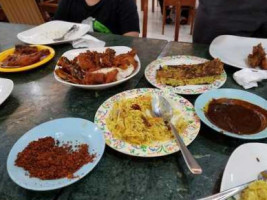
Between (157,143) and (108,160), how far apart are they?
7.7 inches

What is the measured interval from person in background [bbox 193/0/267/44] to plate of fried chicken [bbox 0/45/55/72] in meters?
1.33

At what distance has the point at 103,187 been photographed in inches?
29.5

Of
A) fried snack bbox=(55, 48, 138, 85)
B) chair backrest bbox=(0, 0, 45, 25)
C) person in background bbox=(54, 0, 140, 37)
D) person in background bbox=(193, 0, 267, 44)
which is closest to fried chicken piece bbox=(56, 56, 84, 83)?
fried snack bbox=(55, 48, 138, 85)

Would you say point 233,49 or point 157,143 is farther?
point 233,49

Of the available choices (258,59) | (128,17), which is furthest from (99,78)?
(128,17)

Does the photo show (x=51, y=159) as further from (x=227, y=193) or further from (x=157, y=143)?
(x=227, y=193)

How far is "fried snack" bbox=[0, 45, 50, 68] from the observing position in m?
1.44

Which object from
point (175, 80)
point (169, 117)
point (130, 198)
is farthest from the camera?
point (175, 80)

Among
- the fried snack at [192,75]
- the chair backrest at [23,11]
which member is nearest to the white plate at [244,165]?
the fried snack at [192,75]

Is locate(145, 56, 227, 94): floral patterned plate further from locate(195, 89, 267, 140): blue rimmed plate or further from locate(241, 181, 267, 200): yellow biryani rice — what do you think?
locate(241, 181, 267, 200): yellow biryani rice

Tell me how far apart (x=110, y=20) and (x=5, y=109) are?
1388mm

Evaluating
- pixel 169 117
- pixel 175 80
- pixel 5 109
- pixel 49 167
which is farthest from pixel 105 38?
pixel 49 167

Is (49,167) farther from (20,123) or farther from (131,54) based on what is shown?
(131,54)

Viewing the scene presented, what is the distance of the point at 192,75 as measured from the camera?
125 centimetres
